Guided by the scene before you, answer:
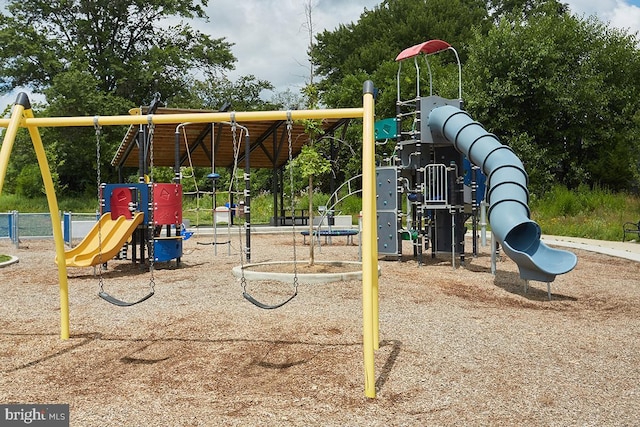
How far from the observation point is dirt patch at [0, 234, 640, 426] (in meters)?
3.97

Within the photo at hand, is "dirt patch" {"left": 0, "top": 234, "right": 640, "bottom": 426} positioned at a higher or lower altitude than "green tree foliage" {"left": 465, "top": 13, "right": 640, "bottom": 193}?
lower

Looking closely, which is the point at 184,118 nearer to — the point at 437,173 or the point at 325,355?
the point at 325,355

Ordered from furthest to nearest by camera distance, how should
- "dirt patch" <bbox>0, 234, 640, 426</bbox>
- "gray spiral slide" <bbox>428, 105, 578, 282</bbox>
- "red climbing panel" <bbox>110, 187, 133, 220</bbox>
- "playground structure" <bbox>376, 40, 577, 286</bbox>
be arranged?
"red climbing panel" <bbox>110, 187, 133, 220</bbox>
"playground structure" <bbox>376, 40, 577, 286</bbox>
"gray spiral slide" <bbox>428, 105, 578, 282</bbox>
"dirt patch" <bbox>0, 234, 640, 426</bbox>

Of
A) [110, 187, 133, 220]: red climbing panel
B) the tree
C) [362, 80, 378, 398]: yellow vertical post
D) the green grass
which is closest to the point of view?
[362, 80, 378, 398]: yellow vertical post

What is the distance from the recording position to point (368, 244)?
456cm

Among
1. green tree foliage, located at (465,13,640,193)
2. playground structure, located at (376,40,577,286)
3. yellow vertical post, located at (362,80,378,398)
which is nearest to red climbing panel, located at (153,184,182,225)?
playground structure, located at (376,40,577,286)

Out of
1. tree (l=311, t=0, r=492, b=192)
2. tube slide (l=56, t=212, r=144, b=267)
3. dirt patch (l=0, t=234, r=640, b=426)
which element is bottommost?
dirt patch (l=0, t=234, r=640, b=426)

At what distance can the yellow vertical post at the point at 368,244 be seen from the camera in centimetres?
426

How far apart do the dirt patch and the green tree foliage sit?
19188 millimetres

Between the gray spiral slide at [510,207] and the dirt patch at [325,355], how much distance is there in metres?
0.50

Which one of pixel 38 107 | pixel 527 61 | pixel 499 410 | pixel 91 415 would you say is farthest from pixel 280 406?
pixel 38 107

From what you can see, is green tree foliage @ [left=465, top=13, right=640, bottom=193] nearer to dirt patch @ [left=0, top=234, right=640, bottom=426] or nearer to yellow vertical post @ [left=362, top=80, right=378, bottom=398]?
dirt patch @ [left=0, top=234, right=640, bottom=426]

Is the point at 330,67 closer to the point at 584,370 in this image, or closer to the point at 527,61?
the point at 527,61

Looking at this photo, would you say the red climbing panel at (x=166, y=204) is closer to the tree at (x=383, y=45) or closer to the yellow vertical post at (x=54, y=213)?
the yellow vertical post at (x=54, y=213)
